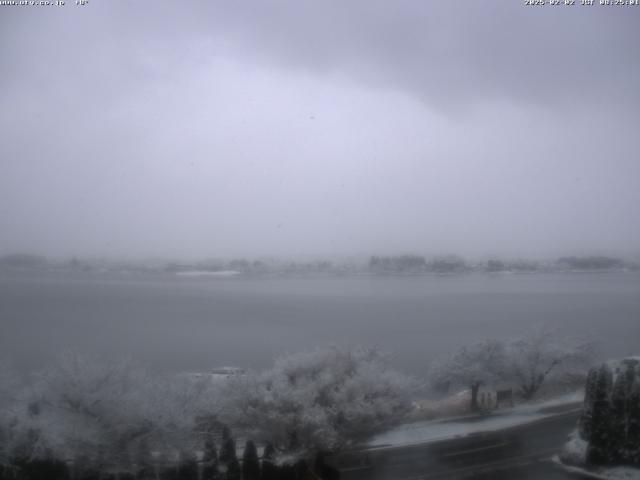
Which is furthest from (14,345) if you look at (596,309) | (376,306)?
(596,309)

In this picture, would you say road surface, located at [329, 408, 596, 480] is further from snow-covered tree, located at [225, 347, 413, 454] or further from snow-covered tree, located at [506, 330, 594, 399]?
snow-covered tree, located at [506, 330, 594, 399]

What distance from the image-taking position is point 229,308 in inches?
611

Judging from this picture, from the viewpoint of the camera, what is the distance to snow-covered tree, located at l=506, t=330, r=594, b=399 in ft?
38.4

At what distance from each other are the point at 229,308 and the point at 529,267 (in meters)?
8.61

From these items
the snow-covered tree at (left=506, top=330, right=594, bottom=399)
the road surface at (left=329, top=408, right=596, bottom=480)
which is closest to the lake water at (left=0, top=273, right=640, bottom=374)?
the snow-covered tree at (left=506, top=330, right=594, bottom=399)

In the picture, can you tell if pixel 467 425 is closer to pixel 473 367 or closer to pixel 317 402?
pixel 473 367

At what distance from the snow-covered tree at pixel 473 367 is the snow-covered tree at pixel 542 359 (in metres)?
0.24

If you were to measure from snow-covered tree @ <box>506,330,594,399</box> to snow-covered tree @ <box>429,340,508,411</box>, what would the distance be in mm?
237

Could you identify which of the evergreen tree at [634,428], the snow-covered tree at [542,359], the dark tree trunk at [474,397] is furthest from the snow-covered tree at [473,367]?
the evergreen tree at [634,428]

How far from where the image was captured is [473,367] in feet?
40.9

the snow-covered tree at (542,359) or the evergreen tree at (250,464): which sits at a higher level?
the snow-covered tree at (542,359)

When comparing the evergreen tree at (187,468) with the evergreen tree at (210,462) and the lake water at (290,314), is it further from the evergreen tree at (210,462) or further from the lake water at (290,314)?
the lake water at (290,314)

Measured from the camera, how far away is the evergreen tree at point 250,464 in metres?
7.38

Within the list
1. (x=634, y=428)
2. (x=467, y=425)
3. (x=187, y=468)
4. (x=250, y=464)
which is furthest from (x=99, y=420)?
(x=634, y=428)
